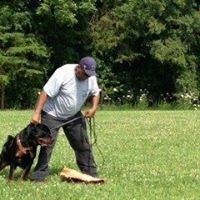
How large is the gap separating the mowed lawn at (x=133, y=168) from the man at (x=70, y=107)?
0.40 metres

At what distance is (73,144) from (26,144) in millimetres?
961

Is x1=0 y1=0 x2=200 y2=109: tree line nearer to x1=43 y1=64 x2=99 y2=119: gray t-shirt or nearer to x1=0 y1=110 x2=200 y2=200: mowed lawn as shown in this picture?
x1=0 y1=110 x2=200 y2=200: mowed lawn

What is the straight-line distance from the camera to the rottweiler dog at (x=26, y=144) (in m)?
9.62

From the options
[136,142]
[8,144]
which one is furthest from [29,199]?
[136,142]

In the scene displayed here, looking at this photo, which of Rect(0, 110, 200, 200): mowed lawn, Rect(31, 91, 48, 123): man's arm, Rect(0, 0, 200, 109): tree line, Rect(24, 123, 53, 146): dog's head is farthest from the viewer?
Rect(0, 0, 200, 109): tree line

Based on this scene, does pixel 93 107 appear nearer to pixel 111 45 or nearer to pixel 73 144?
pixel 73 144

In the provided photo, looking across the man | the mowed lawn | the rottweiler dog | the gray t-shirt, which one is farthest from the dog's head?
the mowed lawn

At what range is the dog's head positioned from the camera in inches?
378

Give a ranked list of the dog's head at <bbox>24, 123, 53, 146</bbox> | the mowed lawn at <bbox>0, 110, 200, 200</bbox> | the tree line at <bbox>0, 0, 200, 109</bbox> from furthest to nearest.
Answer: the tree line at <bbox>0, 0, 200, 109</bbox>, the dog's head at <bbox>24, 123, 53, 146</bbox>, the mowed lawn at <bbox>0, 110, 200, 200</bbox>

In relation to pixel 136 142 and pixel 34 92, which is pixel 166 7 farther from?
pixel 136 142

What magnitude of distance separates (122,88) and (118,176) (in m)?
30.5

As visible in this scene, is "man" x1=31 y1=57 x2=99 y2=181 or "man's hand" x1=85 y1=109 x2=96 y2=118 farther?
"man's hand" x1=85 y1=109 x2=96 y2=118

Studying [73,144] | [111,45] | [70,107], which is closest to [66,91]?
[70,107]

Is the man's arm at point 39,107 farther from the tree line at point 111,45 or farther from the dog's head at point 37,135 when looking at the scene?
the tree line at point 111,45
